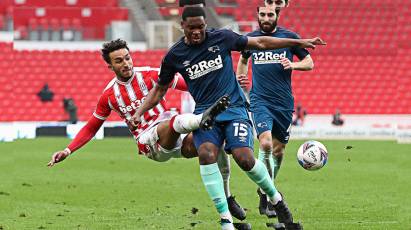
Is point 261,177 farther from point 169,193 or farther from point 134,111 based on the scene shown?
point 169,193

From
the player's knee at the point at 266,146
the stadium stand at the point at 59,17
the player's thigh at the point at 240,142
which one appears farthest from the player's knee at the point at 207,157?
the stadium stand at the point at 59,17

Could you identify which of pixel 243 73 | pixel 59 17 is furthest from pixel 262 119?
pixel 59 17

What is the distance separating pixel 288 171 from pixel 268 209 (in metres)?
6.96

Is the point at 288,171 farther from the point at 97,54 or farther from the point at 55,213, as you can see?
the point at 97,54

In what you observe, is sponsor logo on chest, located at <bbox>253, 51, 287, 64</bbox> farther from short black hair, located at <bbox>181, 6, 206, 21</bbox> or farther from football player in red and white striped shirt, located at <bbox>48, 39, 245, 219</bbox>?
short black hair, located at <bbox>181, 6, 206, 21</bbox>

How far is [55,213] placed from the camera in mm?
10391

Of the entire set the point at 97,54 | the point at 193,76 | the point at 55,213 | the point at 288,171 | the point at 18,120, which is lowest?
the point at 18,120

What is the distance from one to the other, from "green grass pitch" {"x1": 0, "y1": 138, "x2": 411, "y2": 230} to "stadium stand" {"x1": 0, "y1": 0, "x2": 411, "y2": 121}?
16.7 m

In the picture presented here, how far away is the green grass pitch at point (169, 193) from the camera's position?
9.37 m

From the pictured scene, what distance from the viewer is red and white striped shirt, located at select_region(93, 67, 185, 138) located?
30.0ft

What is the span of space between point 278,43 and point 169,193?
5.46 m

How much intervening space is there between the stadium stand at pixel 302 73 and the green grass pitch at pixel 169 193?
16689mm

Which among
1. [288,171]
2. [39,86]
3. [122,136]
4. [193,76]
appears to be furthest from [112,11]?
[193,76]

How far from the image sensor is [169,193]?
41.7ft
